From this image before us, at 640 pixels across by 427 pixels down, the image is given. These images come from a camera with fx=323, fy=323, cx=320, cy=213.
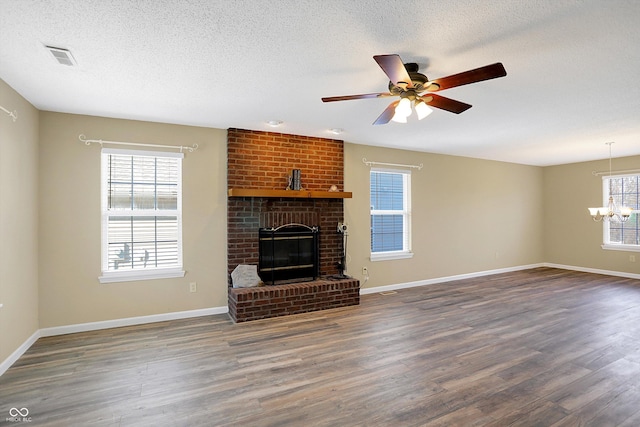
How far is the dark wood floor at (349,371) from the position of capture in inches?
85.1

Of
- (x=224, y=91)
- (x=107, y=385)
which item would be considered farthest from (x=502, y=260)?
(x=107, y=385)

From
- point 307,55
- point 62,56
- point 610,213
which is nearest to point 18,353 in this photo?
point 62,56

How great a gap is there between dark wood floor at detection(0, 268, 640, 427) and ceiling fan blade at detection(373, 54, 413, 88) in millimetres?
2247

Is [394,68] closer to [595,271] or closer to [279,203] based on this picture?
[279,203]

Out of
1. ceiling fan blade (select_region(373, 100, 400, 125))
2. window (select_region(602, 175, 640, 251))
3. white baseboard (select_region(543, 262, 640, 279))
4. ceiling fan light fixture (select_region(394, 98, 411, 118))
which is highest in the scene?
ceiling fan blade (select_region(373, 100, 400, 125))

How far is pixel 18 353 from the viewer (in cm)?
299

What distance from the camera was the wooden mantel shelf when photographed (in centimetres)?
414

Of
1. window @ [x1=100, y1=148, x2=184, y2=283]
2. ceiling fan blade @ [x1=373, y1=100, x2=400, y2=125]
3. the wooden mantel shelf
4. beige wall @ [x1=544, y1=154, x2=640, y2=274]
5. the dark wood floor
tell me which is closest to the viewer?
the dark wood floor

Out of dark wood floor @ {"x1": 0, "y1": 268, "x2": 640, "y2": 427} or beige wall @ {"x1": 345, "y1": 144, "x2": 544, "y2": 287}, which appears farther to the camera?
beige wall @ {"x1": 345, "y1": 144, "x2": 544, "y2": 287}

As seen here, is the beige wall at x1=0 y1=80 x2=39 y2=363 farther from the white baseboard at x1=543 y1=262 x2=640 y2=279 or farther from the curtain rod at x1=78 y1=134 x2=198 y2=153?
the white baseboard at x1=543 y1=262 x2=640 y2=279

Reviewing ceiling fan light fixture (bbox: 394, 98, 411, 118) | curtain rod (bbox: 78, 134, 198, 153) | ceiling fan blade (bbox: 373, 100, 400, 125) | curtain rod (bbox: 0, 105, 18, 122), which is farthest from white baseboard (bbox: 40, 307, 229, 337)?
ceiling fan light fixture (bbox: 394, 98, 411, 118)

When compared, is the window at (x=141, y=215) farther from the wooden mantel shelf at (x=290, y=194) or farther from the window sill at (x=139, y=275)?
the wooden mantel shelf at (x=290, y=194)

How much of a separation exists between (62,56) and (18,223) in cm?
173

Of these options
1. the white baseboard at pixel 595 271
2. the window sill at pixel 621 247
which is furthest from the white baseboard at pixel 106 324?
the window sill at pixel 621 247
